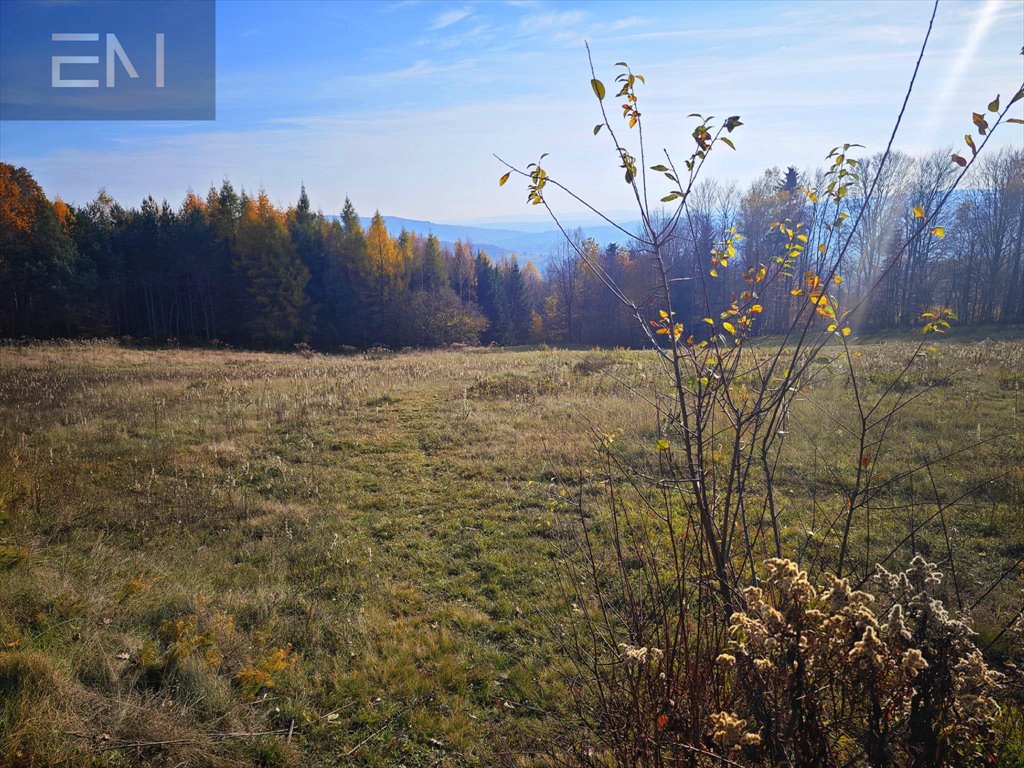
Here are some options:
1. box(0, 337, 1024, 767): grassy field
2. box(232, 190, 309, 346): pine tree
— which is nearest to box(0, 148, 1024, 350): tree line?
box(232, 190, 309, 346): pine tree

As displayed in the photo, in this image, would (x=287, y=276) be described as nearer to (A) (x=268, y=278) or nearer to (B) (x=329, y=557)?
(A) (x=268, y=278)

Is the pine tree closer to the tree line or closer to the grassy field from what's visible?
the tree line

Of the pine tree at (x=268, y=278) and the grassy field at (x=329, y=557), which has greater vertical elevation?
the pine tree at (x=268, y=278)

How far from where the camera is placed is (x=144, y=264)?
38969 mm

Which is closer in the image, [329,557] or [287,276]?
[329,557]

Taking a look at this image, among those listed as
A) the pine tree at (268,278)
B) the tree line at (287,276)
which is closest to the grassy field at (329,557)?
the tree line at (287,276)

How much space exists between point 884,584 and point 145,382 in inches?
676

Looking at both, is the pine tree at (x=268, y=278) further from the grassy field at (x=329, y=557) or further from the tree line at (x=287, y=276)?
the grassy field at (x=329, y=557)

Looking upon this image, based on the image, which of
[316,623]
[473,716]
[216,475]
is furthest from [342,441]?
[473,716]

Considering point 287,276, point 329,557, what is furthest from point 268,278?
point 329,557

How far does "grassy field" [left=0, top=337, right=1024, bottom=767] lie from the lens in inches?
123

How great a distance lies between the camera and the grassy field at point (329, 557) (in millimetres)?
3133

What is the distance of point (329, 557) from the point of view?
5.38 m

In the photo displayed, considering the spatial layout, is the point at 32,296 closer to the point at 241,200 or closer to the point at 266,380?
the point at 241,200
